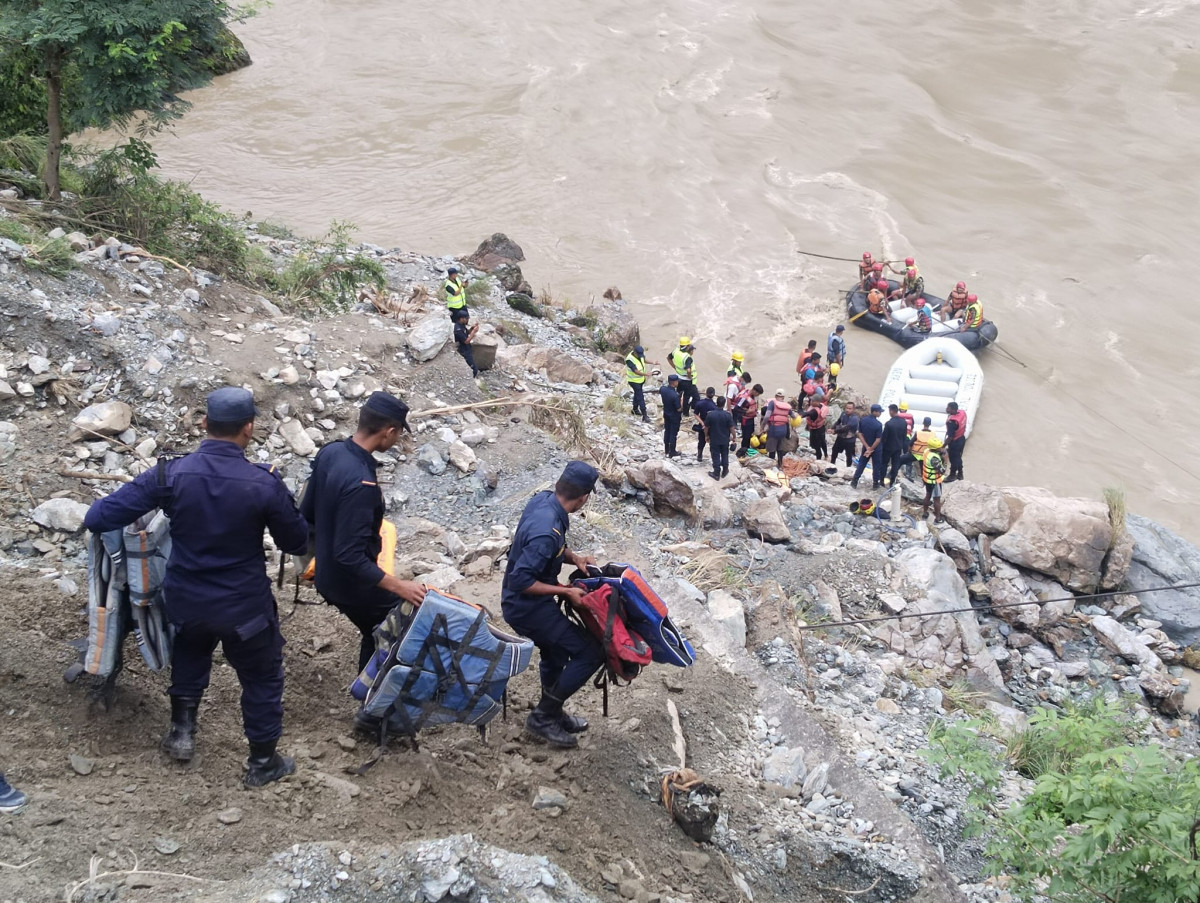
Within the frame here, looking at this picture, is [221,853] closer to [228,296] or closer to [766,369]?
[228,296]

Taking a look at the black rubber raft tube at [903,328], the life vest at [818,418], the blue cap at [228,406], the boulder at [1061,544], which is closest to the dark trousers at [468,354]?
the life vest at [818,418]

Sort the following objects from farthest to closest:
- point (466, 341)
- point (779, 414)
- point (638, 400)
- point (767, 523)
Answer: point (638, 400), point (779, 414), point (466, 341), point (767, 523)

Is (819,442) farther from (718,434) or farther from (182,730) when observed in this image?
(182,730)

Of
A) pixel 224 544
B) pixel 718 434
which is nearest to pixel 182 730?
pixel 224 544

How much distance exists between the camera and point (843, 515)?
962cm

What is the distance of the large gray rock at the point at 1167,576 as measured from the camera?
31.3 feet

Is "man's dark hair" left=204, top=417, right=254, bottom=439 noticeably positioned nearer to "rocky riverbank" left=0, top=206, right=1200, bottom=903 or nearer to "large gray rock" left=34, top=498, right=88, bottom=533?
"rocky riverbank" left=0, top=206, right=1200, bottom=903

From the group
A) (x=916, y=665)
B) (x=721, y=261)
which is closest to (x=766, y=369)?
(x=721, y=261)

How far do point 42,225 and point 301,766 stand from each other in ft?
20.3

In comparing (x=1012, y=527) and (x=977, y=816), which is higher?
(x=977, y=816)

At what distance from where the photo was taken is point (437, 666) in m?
3.52

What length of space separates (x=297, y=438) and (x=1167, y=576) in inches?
339

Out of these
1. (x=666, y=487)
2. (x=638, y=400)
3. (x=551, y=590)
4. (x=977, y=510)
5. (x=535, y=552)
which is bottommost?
(x=977, y=510)

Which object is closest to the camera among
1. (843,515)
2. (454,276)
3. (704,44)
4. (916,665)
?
(916,665)
